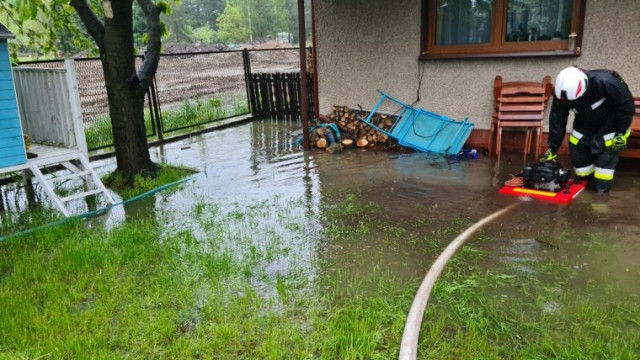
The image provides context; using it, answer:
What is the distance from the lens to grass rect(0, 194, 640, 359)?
9.71 feet

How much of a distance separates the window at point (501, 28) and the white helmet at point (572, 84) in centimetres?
181

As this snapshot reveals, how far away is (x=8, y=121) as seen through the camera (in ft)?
17.1

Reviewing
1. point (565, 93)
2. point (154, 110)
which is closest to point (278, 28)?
point (154, 110)

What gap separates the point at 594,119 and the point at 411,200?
2.31 metres

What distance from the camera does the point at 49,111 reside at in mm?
6137

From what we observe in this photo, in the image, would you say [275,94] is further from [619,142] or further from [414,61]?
[619,142]

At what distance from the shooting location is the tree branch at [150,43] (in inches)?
255

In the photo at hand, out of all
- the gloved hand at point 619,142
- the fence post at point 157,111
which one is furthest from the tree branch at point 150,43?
the gloved hand at point 619,142

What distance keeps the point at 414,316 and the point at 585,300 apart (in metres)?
1.22

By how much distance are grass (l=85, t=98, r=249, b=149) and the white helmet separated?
723 cm

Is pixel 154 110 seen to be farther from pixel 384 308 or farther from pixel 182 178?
pixel 384 308

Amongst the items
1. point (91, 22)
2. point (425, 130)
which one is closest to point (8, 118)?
point (91, 22)

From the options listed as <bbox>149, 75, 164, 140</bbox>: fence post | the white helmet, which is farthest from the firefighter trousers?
<bbox>149, 75, 164, 140</bbox>: fence post

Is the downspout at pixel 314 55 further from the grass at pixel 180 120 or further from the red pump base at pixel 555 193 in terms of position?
the red pump base at pixel 555 193
